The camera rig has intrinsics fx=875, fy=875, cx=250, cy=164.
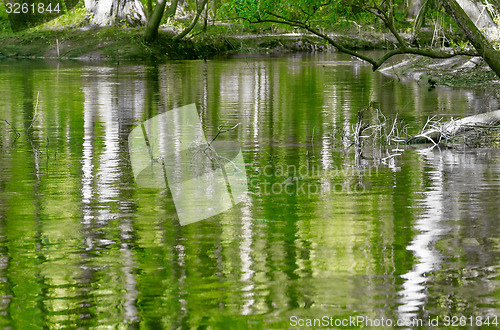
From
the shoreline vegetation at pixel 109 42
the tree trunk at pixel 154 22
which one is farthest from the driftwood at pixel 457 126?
the tree trunk at pixel 154 22

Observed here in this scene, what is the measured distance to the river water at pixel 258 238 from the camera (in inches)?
292

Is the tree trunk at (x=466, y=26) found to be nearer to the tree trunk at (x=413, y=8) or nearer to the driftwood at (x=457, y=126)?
the driftwood at (x=457, y=126)

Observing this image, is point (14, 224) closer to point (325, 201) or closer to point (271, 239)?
Result: point (271, 239)

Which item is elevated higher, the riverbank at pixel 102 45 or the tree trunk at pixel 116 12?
the tree trunk at pixel 116 12

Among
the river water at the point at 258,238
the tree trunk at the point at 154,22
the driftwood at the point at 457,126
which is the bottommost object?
the river water at the point at 258,238

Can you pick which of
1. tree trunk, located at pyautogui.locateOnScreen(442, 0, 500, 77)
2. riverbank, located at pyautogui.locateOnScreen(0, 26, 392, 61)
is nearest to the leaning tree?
tree trunk, located at pyautogui.locateOnScreen(442, 0, 500, 77)

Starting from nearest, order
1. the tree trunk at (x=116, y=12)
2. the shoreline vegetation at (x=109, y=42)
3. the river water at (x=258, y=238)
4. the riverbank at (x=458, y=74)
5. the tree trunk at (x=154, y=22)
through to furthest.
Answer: the river water at (x=258, y=238), the riverbank at (x=458, y=74), the shoreline vegetation at (x=109, y=42), the tree trunk at (x=154, y=22), the tree trunk at (x=116, y=12)

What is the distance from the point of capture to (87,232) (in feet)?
32.8

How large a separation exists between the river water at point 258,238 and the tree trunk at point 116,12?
39.1m

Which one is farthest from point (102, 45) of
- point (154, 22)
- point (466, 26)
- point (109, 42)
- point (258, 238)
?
point (258, 238)

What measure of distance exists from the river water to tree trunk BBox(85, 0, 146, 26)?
1541 inches

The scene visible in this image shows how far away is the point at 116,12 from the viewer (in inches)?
2282

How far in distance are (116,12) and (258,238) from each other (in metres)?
50.3

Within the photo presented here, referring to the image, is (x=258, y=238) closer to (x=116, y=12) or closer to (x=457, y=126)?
(x=457, y=126)
